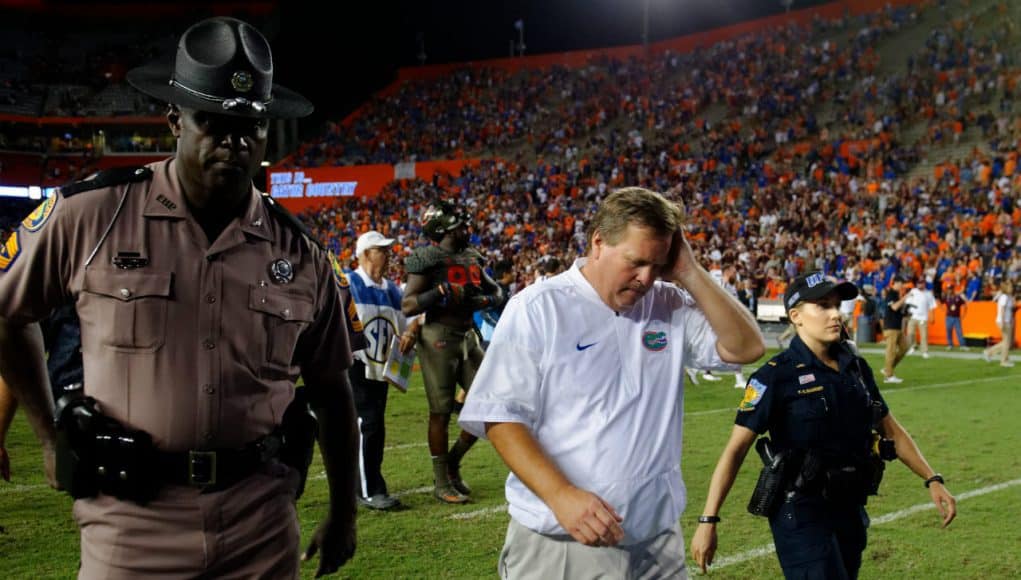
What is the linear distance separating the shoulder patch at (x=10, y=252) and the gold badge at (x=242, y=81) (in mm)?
686

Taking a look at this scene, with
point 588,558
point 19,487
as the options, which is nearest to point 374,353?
point 19,487

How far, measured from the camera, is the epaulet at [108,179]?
2416 mm

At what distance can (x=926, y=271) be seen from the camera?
22859 mm

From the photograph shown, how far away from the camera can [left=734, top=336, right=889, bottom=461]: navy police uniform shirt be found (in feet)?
12.4

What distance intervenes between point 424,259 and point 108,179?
4.48 meters

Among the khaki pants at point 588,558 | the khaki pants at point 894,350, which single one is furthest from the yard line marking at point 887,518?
the khaki pants at point 894,350

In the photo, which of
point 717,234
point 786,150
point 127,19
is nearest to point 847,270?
point 717,234

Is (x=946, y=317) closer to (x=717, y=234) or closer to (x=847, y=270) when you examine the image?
(x=847, y=270)

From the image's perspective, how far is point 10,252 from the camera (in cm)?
239

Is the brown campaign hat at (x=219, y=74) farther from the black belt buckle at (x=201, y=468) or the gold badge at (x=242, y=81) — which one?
the black belt buckle at (x=201, y=468)

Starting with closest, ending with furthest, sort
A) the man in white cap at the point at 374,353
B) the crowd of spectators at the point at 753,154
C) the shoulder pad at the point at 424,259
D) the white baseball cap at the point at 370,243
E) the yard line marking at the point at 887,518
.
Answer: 1. the yard line marking at the point at 887,518
2. the man in white cap at the point at 374,353
3. the shoulder pad at the point at 424,259
4. the white baseball cap at the point at 370,243
5. the crowd of spectators at the point at 753,154

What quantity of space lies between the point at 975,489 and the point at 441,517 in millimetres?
4366

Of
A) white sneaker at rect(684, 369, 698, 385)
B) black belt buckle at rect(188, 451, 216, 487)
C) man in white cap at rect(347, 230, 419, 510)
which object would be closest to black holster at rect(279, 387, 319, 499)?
black belt buckle at rect(188, 451, 216, 487)

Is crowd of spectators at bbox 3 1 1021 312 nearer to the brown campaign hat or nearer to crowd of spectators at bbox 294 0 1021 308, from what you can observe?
crowd of spectators at bbox 294 0 1021 308
